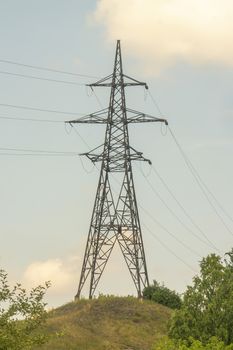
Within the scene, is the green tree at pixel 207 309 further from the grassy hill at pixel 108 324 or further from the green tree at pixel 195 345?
the grassy hill at pixel 108 324

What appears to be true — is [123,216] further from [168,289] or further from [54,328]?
[54,328]

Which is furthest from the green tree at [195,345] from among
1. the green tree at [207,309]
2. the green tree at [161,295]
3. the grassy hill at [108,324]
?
the green tree at [161,295]

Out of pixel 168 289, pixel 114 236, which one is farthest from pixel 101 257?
pixel 168 289

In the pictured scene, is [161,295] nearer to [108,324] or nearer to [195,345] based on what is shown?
[108,324]

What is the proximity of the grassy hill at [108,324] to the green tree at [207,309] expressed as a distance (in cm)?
662

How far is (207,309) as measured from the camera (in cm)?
4494

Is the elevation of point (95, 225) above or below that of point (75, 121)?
below

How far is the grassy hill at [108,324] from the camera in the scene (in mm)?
51531

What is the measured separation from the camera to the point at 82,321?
185 feet

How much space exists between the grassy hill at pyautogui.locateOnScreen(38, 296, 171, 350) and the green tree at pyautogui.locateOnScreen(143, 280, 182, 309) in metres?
1.58

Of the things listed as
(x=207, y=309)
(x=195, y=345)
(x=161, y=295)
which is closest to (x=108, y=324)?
(x=161, y=295)

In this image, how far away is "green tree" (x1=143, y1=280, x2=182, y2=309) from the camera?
63.0 metres

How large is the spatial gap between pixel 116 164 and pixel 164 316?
13532 millimetres

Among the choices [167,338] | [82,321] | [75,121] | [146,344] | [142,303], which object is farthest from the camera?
[75,121]
